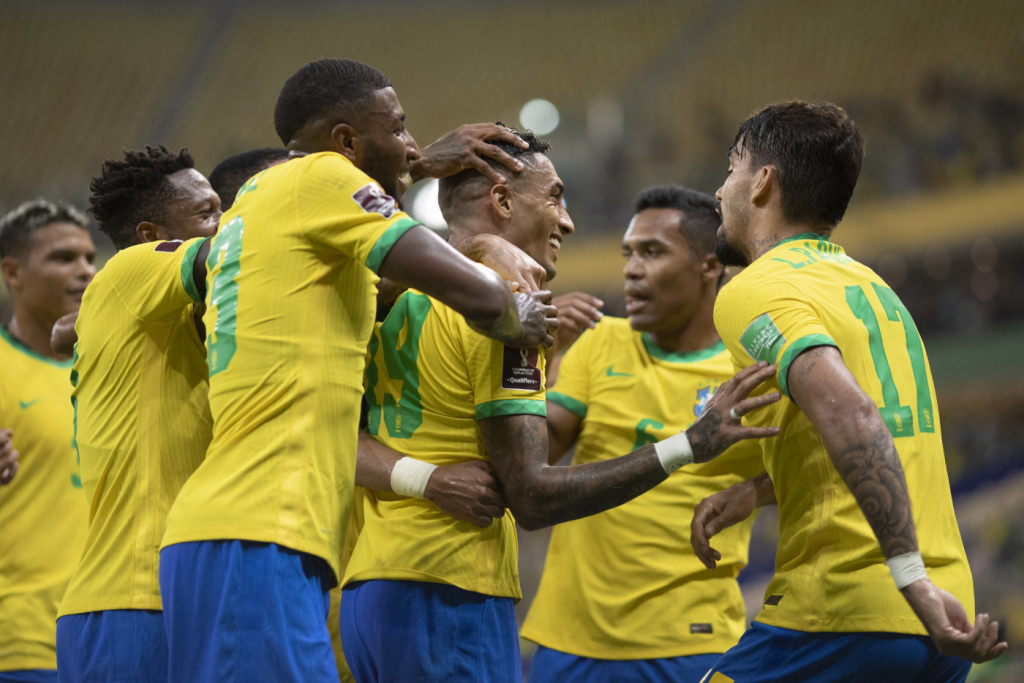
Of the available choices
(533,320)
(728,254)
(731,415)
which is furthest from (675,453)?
(728,254)

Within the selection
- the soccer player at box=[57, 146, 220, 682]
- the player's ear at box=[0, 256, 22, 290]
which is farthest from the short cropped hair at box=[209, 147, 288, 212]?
the soccer player at box=[57, 146, 220, 682]

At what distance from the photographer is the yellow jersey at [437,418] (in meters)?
3.00

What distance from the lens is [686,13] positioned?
23844 mm

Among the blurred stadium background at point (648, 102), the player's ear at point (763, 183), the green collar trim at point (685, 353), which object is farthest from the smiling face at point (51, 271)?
the blurred stadium background at point (648, 102)

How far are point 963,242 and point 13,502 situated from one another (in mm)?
16419

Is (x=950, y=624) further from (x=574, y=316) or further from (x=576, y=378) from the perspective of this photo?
(x=576, y=378)

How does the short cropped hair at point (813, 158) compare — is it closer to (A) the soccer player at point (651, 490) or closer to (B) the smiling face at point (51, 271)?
(A) the soccer player at point (651, 490)

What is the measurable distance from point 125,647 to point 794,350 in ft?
6.86

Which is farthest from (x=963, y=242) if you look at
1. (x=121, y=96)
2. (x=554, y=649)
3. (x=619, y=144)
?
(x=121, y=96)

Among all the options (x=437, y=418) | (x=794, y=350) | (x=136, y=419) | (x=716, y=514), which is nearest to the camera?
(x=794, y=350)

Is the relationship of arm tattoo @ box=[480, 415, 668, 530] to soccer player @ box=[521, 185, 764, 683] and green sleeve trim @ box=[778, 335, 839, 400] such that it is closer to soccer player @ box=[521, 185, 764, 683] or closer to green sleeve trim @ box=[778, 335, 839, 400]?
green sleeve trim @ box=[778, 335, 839, 400]

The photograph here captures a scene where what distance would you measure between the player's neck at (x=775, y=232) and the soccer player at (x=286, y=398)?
83 cm

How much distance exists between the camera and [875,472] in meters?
2.47

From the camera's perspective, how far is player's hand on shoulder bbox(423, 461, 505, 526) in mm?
2959
